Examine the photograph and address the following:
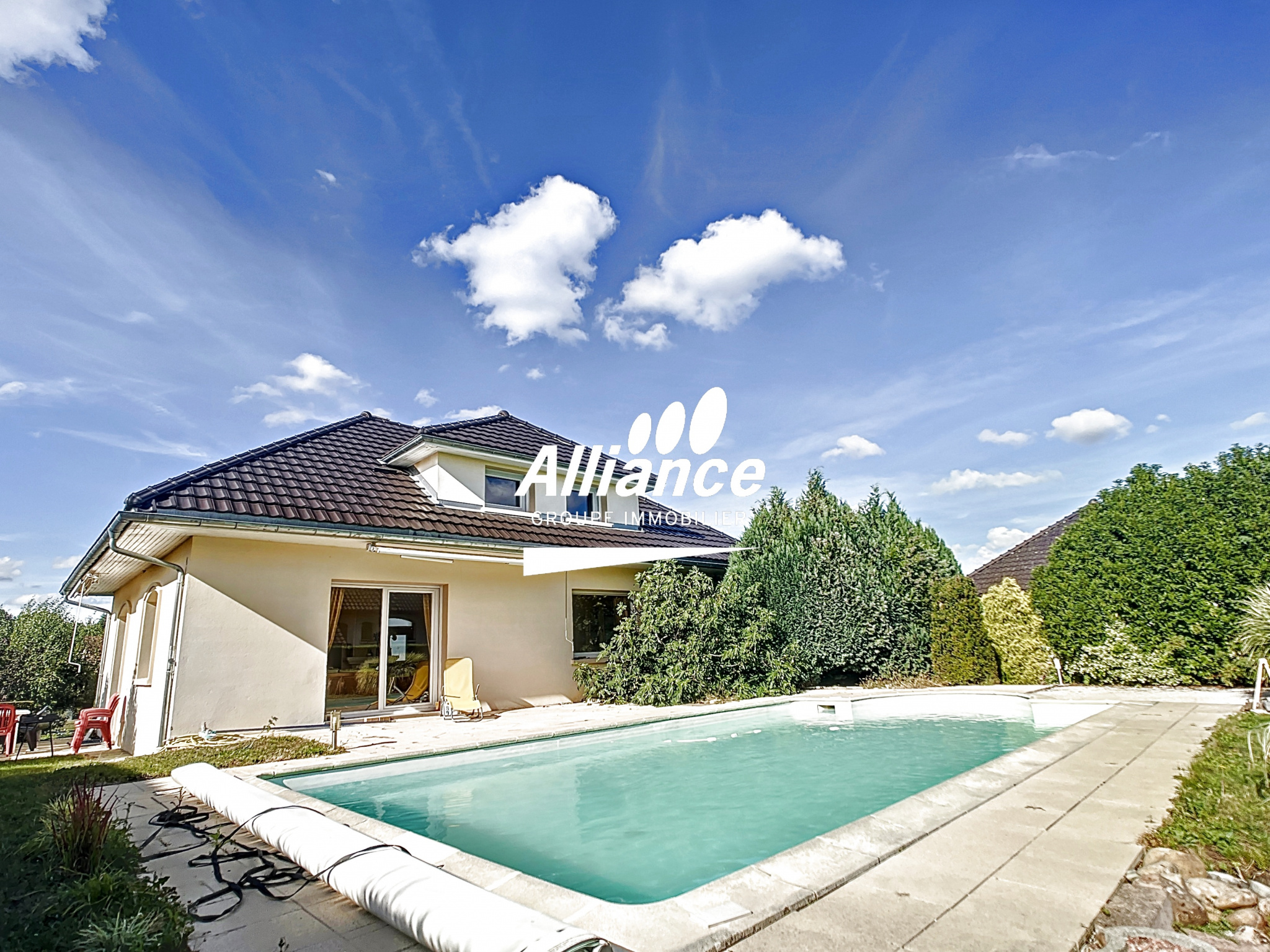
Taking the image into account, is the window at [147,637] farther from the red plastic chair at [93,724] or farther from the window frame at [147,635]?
the red plastic chair at [93,724]

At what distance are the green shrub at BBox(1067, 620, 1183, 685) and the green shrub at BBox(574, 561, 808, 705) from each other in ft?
24.0

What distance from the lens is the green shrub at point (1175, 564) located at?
47.7 ft

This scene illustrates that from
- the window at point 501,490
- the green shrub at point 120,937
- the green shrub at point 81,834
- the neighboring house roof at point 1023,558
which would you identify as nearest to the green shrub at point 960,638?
the neighboring house roof at point 1023,558

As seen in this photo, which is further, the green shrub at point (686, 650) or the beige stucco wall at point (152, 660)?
the green shrub at point (686, 650)

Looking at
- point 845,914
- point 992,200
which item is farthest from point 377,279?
point 845,914

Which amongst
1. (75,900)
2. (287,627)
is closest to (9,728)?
(287,627)

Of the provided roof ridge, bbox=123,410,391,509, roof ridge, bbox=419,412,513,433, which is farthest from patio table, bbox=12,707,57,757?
roof ridge, bbox=419,412,513,433

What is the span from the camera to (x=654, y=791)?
8.88 meters

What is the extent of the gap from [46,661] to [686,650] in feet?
97.2

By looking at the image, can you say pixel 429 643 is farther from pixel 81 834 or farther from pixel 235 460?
pixel 81 834

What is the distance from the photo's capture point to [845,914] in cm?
364

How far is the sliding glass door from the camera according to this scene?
13.7m

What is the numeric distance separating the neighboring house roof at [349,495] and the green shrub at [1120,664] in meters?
10.1

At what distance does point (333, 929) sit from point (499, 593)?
41.1 feet
